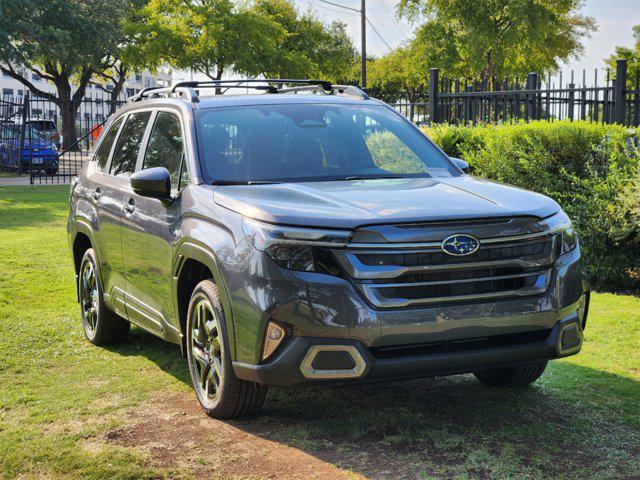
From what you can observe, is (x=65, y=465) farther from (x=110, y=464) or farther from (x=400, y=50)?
(x=400, y=50)

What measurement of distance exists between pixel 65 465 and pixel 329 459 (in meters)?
1.27

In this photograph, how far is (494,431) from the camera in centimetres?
495

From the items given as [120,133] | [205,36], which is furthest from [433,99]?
[205,36]

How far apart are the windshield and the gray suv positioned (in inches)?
0.5

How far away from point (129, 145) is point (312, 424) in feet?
8.71

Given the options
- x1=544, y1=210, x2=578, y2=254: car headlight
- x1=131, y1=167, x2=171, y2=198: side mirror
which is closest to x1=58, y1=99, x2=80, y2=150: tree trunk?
x1=131, y1=167, x2=171, y2=198: side mirror

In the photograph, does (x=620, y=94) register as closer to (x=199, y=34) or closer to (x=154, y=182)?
(x=154, y=182)

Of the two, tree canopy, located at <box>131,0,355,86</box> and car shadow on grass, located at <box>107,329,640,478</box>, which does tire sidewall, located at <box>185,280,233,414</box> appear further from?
tree canopy, located at <box>131,0,355,86</box>

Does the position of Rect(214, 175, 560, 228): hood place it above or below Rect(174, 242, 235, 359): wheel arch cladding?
above

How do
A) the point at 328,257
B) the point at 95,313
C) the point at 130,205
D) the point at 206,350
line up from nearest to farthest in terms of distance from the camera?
1. the point at 328,257
2. the point at 206,350
3. the point at 130,205
4. the point at 95,313

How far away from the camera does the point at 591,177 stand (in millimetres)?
9648

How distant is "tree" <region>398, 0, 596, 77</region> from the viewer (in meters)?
43.5

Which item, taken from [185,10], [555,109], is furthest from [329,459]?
[185,10]

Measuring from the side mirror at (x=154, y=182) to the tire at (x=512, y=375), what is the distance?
85.2 inches
